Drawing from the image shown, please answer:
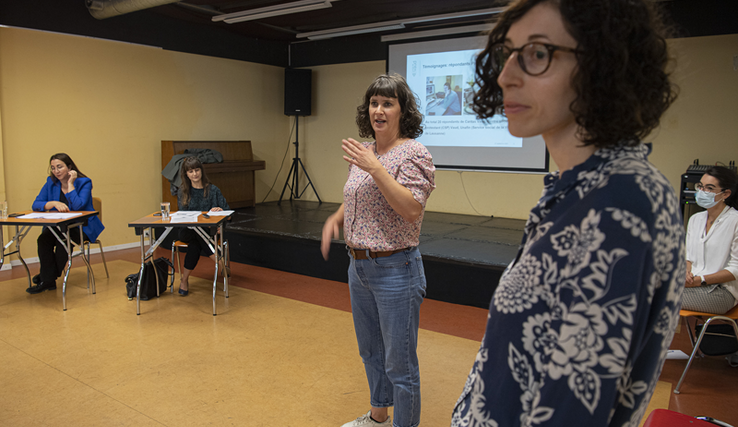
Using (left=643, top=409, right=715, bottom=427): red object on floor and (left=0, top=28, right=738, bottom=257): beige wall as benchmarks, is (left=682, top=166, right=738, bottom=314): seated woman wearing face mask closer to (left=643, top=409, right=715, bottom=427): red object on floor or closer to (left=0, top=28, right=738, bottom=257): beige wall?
(left=643, top=409, right=715, bottom=427): red object on floor

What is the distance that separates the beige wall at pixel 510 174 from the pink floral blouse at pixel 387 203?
2.42 meters

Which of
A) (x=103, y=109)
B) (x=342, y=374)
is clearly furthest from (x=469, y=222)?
(x=103, y=109)

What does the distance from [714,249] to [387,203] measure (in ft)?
6.94

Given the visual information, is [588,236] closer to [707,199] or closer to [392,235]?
[392,235]

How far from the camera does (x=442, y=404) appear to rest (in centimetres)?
231

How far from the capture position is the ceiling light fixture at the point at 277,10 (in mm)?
5164

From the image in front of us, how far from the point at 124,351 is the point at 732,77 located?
236 inches

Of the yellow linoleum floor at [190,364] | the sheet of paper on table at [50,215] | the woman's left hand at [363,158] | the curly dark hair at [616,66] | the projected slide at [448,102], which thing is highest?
the projected slide at [448,102]

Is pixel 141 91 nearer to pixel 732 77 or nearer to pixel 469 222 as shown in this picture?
pixel 469 222

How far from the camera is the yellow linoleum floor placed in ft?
7.28

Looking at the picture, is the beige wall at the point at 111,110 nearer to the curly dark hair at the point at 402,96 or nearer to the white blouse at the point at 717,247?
the curly dark hair at the point at 402,96

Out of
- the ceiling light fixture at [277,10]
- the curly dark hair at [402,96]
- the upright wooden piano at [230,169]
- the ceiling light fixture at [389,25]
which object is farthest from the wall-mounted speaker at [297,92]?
the curly dark hair at [402,96]

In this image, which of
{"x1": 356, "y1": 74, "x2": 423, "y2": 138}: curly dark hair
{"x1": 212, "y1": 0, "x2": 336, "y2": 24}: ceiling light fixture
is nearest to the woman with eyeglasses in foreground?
{"x1": 356, "y1": 74, "x2": 423, "y2": 138}: curly dark hair

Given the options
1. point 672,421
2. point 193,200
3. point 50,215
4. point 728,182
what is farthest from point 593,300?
point 50,215
